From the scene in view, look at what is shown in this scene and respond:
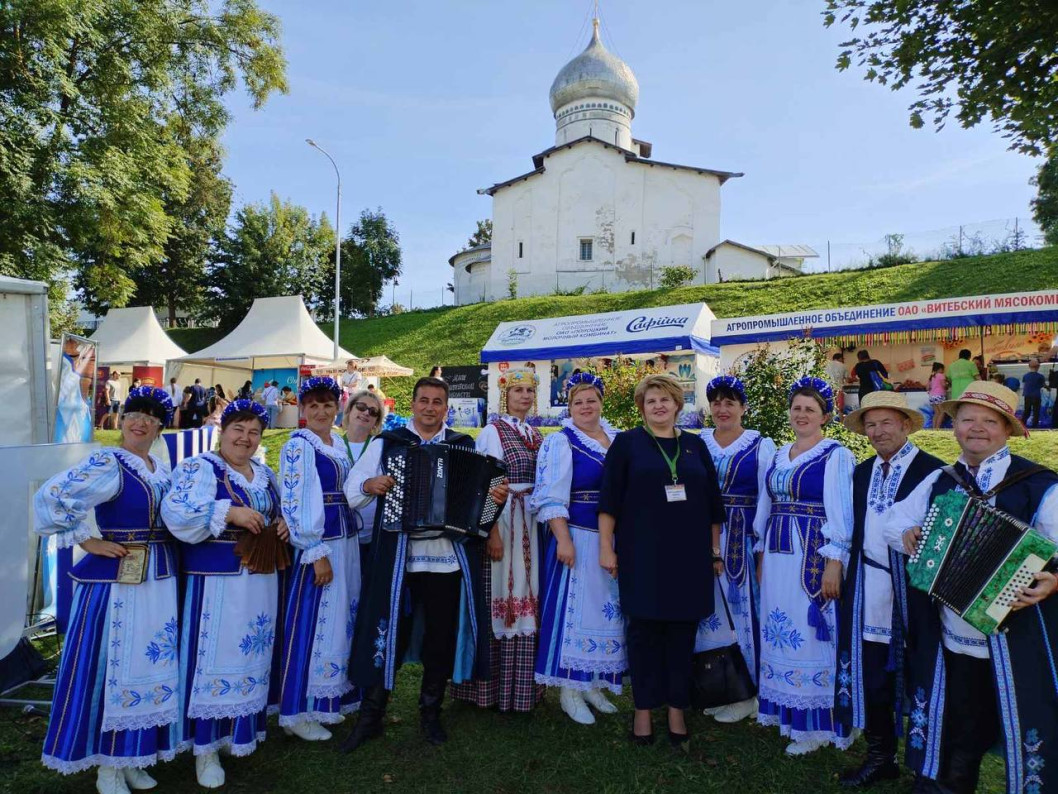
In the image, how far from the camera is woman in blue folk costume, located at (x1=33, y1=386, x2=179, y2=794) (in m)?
2.98

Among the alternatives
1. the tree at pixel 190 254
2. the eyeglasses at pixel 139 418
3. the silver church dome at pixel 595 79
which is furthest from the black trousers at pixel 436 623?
the silver church dome at pixel 595 79

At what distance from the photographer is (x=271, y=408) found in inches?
734

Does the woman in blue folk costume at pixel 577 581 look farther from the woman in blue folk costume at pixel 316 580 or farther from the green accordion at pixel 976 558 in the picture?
the green accordion at pixel 976 558

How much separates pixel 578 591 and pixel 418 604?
899 mm

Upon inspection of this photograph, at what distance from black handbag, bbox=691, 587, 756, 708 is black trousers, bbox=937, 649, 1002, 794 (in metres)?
1.05

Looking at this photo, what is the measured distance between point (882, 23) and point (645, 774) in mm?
9077

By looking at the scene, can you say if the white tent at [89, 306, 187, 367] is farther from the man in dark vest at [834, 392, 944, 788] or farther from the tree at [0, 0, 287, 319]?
the man in dark vest at [834, 392, 944, 788]

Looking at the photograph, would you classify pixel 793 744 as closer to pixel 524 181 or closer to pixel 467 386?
pixel 467 386

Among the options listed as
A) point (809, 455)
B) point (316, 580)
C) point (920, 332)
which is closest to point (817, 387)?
point (809, 455)

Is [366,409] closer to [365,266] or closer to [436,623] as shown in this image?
[436,623]

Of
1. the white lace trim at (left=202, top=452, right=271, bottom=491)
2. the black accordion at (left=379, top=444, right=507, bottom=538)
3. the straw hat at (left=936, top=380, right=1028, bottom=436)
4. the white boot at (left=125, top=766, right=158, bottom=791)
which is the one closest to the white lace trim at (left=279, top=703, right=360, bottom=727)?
the white boot at (left=125, top=766, right=158, bottom=791)

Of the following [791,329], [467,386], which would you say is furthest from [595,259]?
[791,329]

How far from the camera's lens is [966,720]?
9.12 feet

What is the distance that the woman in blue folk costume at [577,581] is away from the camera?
147 inches
